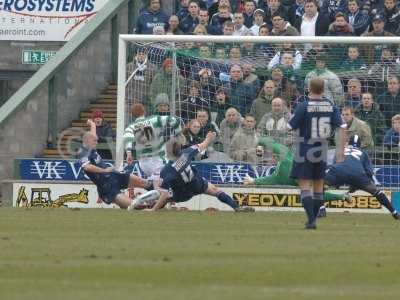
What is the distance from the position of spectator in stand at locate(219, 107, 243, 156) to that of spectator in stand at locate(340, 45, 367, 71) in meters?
2.14

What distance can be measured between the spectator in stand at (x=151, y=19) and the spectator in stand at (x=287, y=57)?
317 cm

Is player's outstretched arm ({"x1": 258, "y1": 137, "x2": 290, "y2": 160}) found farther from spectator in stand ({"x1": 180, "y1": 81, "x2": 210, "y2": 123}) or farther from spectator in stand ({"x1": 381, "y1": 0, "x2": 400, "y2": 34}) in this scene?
spectator in stand ({"x1": 381, "y1": 0, "x2": 400, "y2": 34})

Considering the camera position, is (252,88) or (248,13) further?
(248,13)

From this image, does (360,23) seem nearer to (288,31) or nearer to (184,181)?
(288,31)

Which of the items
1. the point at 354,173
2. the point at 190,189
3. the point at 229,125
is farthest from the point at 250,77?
the point at 354,173

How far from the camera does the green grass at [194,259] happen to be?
1173cm

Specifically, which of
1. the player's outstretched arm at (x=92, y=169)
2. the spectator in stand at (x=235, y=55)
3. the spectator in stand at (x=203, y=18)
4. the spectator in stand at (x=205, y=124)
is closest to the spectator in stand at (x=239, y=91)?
the spectator in stand at (x=235, y=55)

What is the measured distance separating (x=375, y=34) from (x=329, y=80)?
1686 mm

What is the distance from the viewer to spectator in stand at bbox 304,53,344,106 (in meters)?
26.6

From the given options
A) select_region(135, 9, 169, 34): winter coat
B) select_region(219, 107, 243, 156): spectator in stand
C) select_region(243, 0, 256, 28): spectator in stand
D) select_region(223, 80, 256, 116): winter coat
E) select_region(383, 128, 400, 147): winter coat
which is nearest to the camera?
select_region(383, 128, 400, 147): winter coat

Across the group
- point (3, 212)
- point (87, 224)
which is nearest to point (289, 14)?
point (3, 212)

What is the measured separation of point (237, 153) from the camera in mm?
27000

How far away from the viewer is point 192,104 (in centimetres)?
2750

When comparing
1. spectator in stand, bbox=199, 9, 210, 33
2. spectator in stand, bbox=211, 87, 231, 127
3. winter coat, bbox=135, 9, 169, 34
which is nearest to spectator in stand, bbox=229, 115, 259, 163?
spectator in stand, bbox=211, 87, 231, 127
